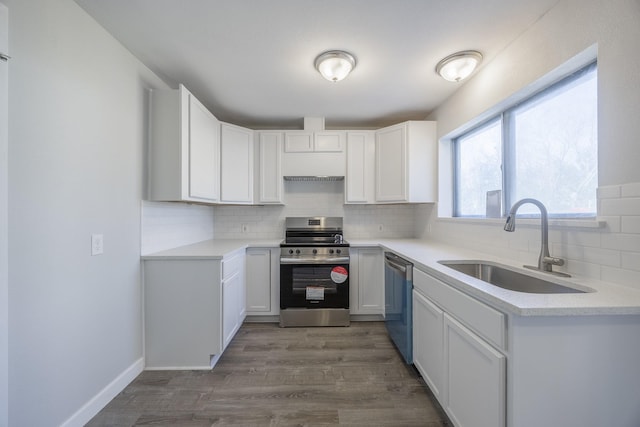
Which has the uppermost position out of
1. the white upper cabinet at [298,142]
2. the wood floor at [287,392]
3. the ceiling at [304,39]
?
the ceiling at [304,39]

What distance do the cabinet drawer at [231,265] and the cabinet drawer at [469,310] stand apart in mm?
1581

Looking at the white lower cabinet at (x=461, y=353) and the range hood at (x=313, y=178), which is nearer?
the white lower cabinet at (x=461, y=353)

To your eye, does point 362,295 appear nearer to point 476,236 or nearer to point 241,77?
point 476,236

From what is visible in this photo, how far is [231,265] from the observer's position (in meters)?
2.27

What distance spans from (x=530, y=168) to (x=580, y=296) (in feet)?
3.65

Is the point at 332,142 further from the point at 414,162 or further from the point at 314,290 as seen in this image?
the point at 314,290

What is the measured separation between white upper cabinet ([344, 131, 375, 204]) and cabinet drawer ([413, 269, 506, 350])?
1544 mm

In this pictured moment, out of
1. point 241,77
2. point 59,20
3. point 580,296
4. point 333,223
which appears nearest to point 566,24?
point 580,296

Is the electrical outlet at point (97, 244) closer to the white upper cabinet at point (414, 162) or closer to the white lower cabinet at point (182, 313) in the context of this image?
the white lower cabinet at point (182, 313)

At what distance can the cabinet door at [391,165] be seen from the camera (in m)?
2.88

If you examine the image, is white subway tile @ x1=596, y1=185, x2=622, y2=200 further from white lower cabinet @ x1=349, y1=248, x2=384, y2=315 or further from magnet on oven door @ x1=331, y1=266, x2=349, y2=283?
Answer: magnet on oven door @ x1=331, y1=266, x2=349, y2=283

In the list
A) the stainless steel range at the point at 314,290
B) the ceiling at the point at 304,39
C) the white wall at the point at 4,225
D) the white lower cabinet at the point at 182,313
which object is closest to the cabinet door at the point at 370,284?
the stainless steel range at the point at 314,290

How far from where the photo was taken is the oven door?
2.70 metres

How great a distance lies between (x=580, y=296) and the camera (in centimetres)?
99
